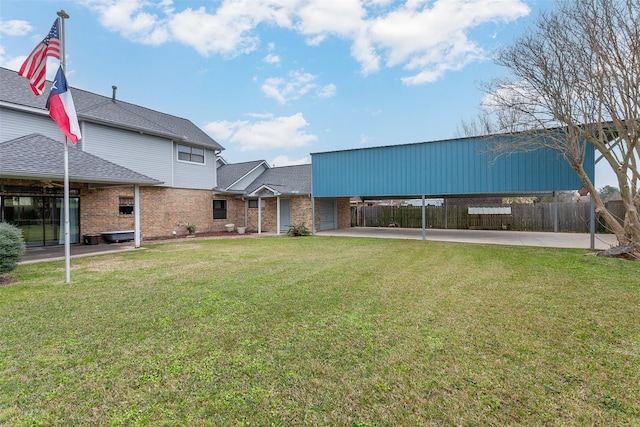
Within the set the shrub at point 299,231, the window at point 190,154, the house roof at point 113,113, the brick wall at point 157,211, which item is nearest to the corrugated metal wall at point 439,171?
the shrub at point 299,231

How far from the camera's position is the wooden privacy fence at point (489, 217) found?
17.4 metres

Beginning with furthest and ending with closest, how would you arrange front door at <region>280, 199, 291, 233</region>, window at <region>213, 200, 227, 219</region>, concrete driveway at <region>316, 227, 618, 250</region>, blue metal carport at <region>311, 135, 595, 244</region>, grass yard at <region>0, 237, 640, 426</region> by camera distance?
front door at <region>280, 199, 291, 233</region>
window at <region>213, 200, 227, 219</region>
concrete driveway at <region>316, 227, 618, 250</region>
blue metal carport at <region>311, 135, 595, 244</region>
grass yard at <region>0, 237, 640, 426</region>

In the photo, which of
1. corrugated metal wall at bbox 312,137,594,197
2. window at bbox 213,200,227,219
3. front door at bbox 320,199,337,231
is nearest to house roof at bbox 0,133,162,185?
window at bbox 213,200,227,219

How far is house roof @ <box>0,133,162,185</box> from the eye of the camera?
8867 millimetres

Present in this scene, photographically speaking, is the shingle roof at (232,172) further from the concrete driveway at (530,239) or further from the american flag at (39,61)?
the american flag at (39,61)

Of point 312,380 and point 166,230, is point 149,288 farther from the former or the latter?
point 166,230

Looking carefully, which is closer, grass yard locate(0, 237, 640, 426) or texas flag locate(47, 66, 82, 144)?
grass yard locate(0, 237, 640, 426)

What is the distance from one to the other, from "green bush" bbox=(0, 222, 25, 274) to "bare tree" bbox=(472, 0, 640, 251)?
14.7 meters

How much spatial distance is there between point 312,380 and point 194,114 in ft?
74.9

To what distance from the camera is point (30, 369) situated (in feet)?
9.99

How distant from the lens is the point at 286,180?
67.3 feet

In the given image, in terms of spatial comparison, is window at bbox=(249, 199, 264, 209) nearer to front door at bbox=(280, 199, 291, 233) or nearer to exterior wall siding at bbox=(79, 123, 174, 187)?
front door at bbox=(280, 199, 291, 233)

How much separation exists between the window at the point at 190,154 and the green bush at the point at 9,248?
10611 mm

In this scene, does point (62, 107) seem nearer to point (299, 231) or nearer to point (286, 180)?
point (299, 231)
